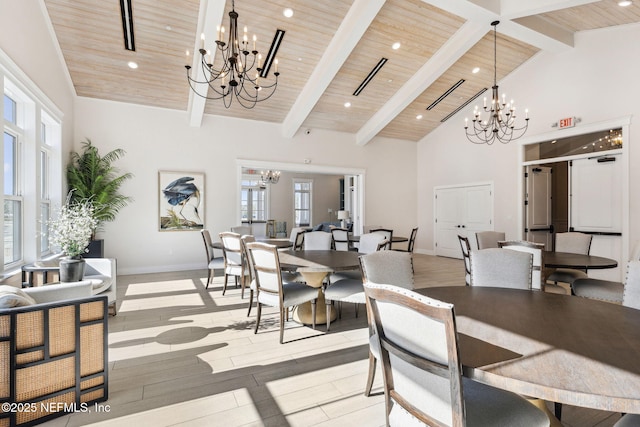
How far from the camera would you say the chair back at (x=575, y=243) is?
415 cm

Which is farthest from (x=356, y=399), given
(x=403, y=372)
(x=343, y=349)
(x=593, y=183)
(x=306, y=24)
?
(x=593, y=183)

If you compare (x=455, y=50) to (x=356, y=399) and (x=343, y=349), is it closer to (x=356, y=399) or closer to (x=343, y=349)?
(x=343, y=349)

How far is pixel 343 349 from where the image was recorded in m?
2.93

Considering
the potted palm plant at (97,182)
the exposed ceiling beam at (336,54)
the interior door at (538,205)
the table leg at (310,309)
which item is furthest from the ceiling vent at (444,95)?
the potted palm plant at (97,182)

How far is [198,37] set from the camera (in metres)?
4.88

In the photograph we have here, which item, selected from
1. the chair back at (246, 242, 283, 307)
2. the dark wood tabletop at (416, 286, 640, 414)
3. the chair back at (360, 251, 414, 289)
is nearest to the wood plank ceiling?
the chair back at (246, 242, 283, 307)

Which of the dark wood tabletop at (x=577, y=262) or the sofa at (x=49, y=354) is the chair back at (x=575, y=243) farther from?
the sofa at (x=49, y=354)

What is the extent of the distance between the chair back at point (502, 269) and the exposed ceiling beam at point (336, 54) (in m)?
3.85

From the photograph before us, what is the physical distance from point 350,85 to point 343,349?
5538 millimetres

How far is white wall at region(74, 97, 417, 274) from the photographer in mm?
6328

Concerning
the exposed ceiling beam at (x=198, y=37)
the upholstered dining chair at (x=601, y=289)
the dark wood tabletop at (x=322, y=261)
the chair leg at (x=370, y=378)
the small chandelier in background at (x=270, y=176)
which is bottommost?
the chair leg at (x=370, y=378)

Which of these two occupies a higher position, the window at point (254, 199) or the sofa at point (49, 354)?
the window at point (254, 199)

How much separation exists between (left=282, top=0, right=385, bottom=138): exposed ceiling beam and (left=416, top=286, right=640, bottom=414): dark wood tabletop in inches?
174

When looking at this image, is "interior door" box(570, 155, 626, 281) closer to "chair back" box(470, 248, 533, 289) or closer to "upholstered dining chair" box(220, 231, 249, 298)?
"chair back" box(470, 248, 533, 289)
